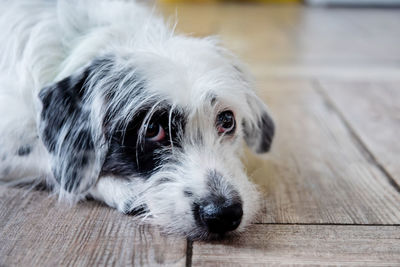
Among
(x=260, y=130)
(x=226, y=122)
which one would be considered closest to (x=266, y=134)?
(x=260, y=130)

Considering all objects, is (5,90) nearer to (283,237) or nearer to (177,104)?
(177,104)

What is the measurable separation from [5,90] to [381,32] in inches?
169

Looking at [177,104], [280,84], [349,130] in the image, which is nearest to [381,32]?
[280,84]

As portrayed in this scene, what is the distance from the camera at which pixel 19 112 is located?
1974mm

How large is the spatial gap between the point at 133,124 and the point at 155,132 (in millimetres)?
79

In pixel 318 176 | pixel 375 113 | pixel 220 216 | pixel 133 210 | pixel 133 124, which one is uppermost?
pixel 133 124

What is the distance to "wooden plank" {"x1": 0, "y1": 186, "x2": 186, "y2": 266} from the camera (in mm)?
1494

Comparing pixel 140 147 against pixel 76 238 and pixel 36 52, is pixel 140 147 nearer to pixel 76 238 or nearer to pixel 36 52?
pixel 76 238

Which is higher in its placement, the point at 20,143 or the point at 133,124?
the point at 133,124

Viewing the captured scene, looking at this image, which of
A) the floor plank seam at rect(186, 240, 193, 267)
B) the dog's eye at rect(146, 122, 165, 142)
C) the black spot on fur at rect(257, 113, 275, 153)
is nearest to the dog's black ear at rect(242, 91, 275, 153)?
the black spot on fur at rect(257, 113, 275, 153)

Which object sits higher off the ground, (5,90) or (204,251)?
(5,90)

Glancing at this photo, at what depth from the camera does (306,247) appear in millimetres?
1580

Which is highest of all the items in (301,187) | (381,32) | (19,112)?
(19,112)

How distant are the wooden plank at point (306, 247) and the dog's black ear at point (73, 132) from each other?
0.48m
